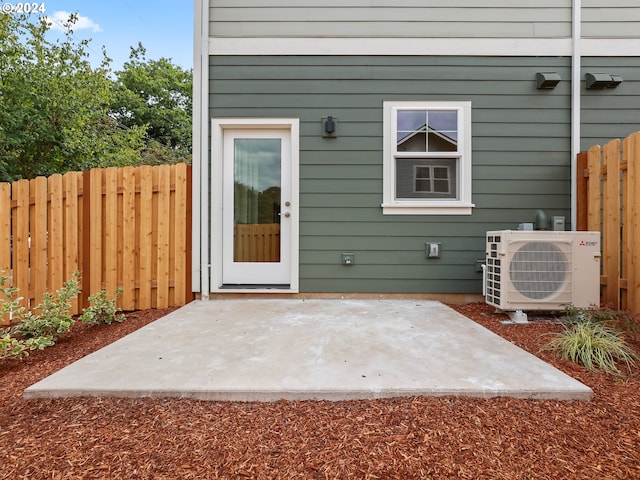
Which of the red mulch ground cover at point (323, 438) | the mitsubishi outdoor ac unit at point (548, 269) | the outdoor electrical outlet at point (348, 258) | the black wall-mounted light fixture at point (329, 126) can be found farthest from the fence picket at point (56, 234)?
the mitsubishi outdoor ac unit at point (548, 269)

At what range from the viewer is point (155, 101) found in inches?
762

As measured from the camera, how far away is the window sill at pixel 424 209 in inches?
153

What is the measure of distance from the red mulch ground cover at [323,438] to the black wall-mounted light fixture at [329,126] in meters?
3.06

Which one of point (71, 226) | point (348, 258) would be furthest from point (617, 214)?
point (71, 226)

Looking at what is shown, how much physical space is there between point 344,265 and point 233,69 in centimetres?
264

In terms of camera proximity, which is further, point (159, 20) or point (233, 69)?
point (159, 20)

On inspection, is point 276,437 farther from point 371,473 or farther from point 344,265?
point 344,265

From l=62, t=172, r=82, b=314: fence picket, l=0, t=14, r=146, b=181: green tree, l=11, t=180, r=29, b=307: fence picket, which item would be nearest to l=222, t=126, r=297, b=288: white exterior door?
l=62, t=172, r=82, b=314: fence picket

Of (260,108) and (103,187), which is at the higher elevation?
(260,108)

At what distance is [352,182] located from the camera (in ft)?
12.9

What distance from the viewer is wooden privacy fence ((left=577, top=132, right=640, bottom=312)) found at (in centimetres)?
292

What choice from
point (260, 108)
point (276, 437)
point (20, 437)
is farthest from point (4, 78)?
point (276, 437)

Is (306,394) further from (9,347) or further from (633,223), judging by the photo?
(633,223)

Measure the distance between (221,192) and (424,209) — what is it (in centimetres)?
240
